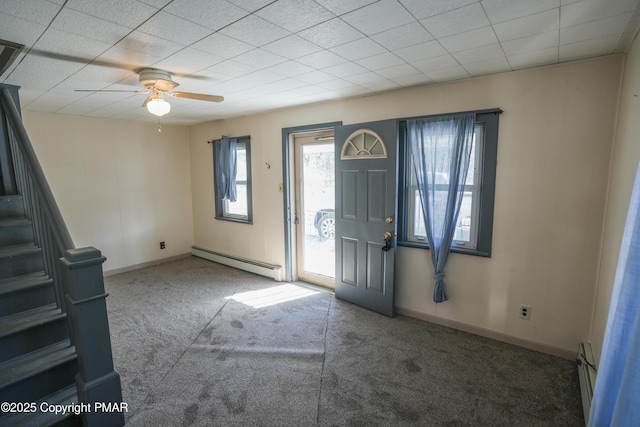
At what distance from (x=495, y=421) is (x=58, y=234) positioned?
8.89 feet

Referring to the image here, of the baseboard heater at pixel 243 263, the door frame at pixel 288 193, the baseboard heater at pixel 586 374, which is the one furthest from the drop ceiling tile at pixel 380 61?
the baseboard heater at pixel 243 263

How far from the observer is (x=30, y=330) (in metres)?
1.71

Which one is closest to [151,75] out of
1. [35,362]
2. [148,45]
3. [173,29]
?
[148,45]

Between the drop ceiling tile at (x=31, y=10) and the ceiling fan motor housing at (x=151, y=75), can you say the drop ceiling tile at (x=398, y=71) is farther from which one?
the drop ceiling tile at (x=31, y=10)

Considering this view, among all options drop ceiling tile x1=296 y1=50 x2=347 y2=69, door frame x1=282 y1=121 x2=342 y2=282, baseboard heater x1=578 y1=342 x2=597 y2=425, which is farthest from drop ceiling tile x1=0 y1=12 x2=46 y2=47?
baseboard heater x1=578 y1=342 x2=597 y2=425

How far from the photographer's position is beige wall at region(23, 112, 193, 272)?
423 cm

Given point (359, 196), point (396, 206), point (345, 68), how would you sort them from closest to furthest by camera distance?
1. point (345, 68)
2. point (396, 206)
3. point (359, 196)

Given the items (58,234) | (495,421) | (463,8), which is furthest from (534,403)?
(58,234)

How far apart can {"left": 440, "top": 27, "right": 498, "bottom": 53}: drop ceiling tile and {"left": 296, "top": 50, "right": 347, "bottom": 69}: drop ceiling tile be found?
71 centimetres

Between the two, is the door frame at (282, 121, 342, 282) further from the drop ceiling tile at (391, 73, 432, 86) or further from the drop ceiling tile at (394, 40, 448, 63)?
the drop ceiling tile at (394, 40, 448, 63)

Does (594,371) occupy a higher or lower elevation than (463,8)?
lower

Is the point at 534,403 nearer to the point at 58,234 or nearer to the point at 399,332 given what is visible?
the point at 399,332

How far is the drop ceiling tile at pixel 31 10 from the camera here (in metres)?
1.51

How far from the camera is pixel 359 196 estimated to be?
11.4 feet
